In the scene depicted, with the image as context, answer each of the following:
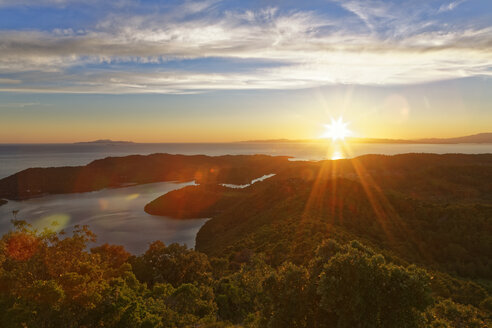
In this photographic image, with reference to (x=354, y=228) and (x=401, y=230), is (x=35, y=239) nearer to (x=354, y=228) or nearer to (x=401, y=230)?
(x=354, y=228)

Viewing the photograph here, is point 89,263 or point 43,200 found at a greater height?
point 89,263

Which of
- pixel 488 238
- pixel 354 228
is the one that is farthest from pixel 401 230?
pixel 488 238

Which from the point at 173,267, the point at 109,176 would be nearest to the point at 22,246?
the point at 173,267

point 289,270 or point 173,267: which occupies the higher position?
point 289,270

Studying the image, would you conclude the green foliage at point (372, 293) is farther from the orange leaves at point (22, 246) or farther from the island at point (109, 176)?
the island at point (109, 176)

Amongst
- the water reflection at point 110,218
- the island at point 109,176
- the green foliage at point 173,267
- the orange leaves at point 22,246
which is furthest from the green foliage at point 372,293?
the island at point 109,176

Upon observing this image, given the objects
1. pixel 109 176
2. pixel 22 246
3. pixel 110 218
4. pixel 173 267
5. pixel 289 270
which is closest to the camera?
pixel 289 270

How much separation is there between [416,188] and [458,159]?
57451 mm

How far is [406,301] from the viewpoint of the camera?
11.7 m

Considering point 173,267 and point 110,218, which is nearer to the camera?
point 173,267

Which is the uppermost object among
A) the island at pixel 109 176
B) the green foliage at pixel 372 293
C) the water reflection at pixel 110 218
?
the green foliage at pixel 372 293

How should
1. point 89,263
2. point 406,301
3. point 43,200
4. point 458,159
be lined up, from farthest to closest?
point 458,159 < point 43,200 < point 89,263 < point 406,301

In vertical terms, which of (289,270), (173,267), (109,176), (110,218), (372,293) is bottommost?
(110,218)

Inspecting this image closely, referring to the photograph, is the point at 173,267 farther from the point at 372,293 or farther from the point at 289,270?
the point at 372,293
